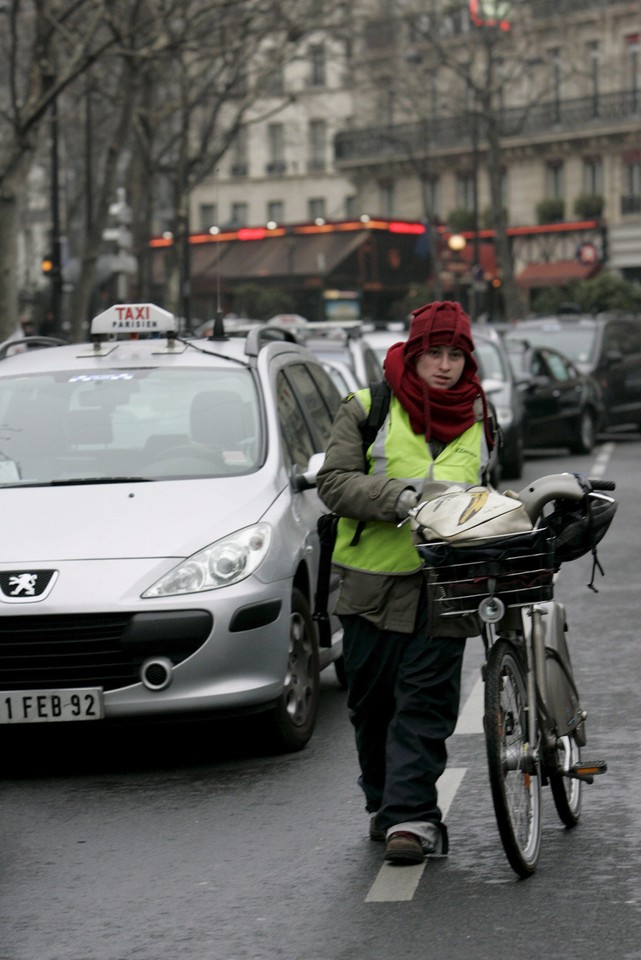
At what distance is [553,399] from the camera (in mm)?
23938

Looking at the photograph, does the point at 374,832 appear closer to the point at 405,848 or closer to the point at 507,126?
the point at 405,848

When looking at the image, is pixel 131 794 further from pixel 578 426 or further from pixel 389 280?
pixel 389 280

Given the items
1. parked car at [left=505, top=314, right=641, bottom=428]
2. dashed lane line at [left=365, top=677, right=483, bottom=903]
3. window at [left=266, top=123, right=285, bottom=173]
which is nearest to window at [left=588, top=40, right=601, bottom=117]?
window at [left=266, top=123, right=285, bottom=173]

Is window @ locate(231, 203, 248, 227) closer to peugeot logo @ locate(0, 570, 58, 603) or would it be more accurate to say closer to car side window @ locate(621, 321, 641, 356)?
car side window @ locate(621, 321, 641, 356)

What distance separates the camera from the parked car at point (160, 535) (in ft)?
23.0

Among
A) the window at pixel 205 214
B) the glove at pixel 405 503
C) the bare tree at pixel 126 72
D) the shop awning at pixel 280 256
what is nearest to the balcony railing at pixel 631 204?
the shop awning at pixel 280 256

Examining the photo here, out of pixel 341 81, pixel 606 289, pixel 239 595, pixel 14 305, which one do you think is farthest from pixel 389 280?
pixel 239 595

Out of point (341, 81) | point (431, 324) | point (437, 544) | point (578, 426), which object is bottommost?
point (578, 426)

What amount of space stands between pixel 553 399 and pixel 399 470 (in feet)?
59.9

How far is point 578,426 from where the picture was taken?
2420 centimetres

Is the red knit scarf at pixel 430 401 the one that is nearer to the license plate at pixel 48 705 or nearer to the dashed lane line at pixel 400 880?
the dashed lane line at pixel 400 880

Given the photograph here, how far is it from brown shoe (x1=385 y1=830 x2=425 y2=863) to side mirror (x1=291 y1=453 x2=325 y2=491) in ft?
6.89

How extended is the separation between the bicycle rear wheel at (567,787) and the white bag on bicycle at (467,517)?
76 centimetres

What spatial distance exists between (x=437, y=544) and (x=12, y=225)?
18.9 m
